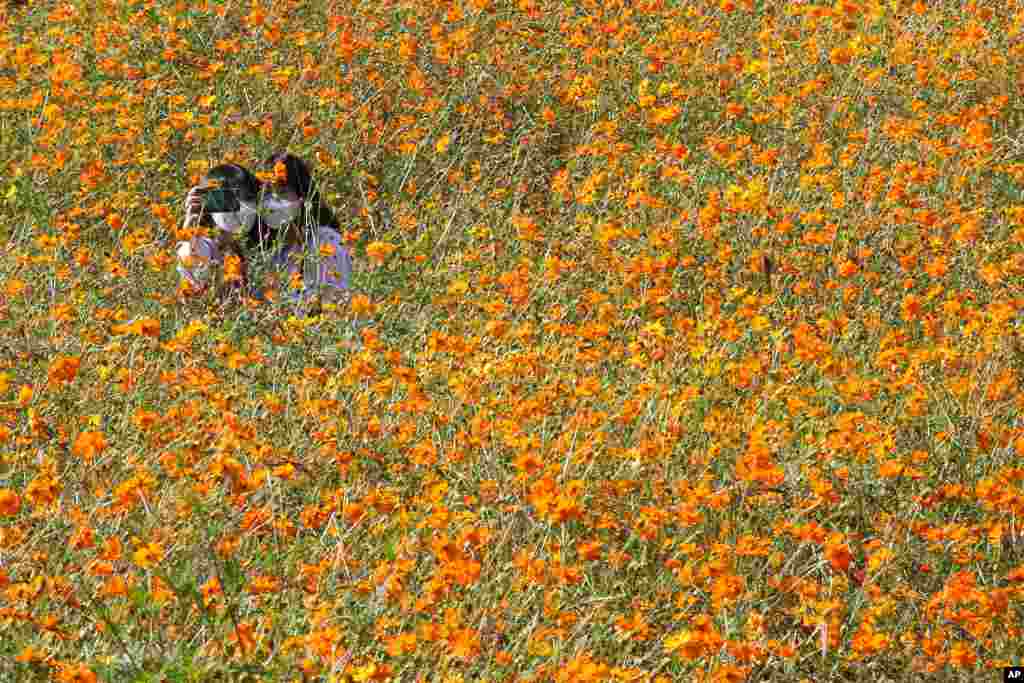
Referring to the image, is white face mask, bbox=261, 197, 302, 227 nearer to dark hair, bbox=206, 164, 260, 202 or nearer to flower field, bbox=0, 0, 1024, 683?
dark hair, bbox=206, 164, 260, 202

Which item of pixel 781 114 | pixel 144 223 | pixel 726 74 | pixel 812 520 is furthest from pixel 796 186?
pixel 812 520

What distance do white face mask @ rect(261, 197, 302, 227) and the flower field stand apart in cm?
35

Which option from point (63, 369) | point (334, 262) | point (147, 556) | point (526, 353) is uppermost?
point (147, 556)

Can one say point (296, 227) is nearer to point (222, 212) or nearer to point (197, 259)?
point (222, 212)

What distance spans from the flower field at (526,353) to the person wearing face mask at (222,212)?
0.16 meters

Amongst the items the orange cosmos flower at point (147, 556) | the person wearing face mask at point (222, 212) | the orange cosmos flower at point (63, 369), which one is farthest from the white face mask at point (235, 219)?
the orange cosmos flower at point (147, 556)

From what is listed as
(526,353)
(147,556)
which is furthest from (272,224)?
(147,556)

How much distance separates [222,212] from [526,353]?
154cm

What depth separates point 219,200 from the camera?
5258mm

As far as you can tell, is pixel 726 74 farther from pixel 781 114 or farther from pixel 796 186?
pixel 796 186

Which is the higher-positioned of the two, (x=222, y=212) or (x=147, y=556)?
(x=147, y=556)

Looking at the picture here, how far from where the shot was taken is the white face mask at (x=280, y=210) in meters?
5.41

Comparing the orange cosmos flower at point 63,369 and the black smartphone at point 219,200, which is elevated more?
the orange cosmos flower at point 63,369

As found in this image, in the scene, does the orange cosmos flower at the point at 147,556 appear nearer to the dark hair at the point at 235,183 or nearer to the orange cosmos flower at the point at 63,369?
the orange cosmos flower at the point at 63,369
